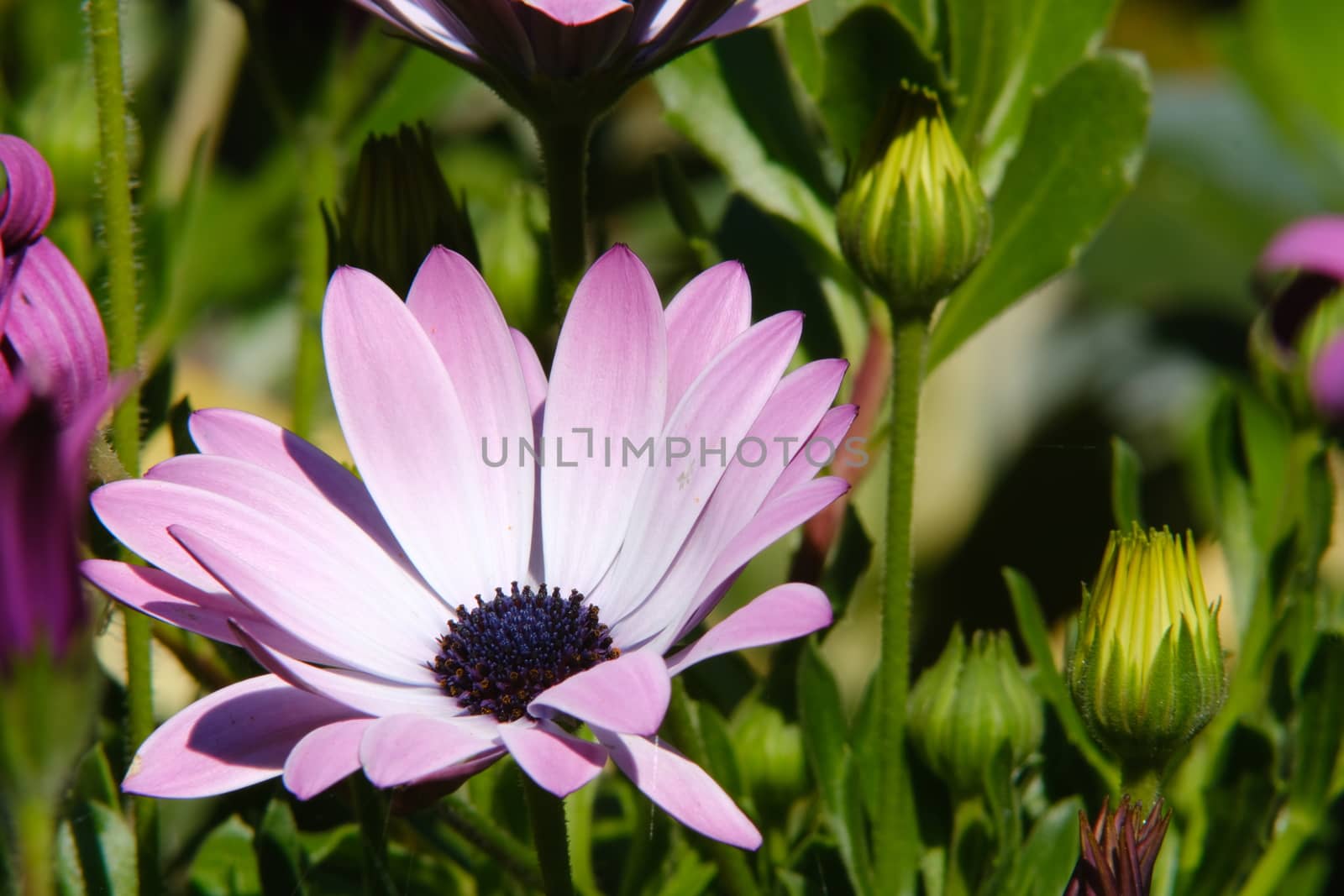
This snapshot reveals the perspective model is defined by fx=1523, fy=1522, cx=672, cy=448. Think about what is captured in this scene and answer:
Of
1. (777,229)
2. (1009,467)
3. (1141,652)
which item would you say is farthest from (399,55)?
(1009,467)

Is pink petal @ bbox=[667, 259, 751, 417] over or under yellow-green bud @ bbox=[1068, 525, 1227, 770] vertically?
over

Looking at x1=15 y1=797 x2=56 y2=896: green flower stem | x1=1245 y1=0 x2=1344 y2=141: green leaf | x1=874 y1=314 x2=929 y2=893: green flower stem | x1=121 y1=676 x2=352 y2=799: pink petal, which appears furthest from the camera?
x1=1245 y1=0 x2=1344 y2=141: green leaf

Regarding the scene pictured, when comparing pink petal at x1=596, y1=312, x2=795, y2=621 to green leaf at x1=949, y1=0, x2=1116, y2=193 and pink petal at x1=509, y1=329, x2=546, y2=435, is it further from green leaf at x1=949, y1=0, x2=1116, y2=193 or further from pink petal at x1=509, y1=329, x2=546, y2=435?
green leaf at x1=949, y1=0, x2=1116, y2=193

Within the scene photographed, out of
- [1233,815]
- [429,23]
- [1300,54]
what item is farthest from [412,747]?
[1300,54]

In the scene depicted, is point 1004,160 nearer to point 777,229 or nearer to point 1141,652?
point 777,229

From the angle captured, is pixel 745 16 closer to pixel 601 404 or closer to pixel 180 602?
pixel 601 404

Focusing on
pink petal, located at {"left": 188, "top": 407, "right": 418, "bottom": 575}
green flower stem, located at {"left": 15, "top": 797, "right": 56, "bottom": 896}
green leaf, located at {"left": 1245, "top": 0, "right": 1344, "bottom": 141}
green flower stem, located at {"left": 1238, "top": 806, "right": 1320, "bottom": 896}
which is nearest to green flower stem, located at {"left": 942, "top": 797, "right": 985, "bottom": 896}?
green flower stem, located at {"left": 1238, "top": 806, "right": 1320, "bottom": 896}
